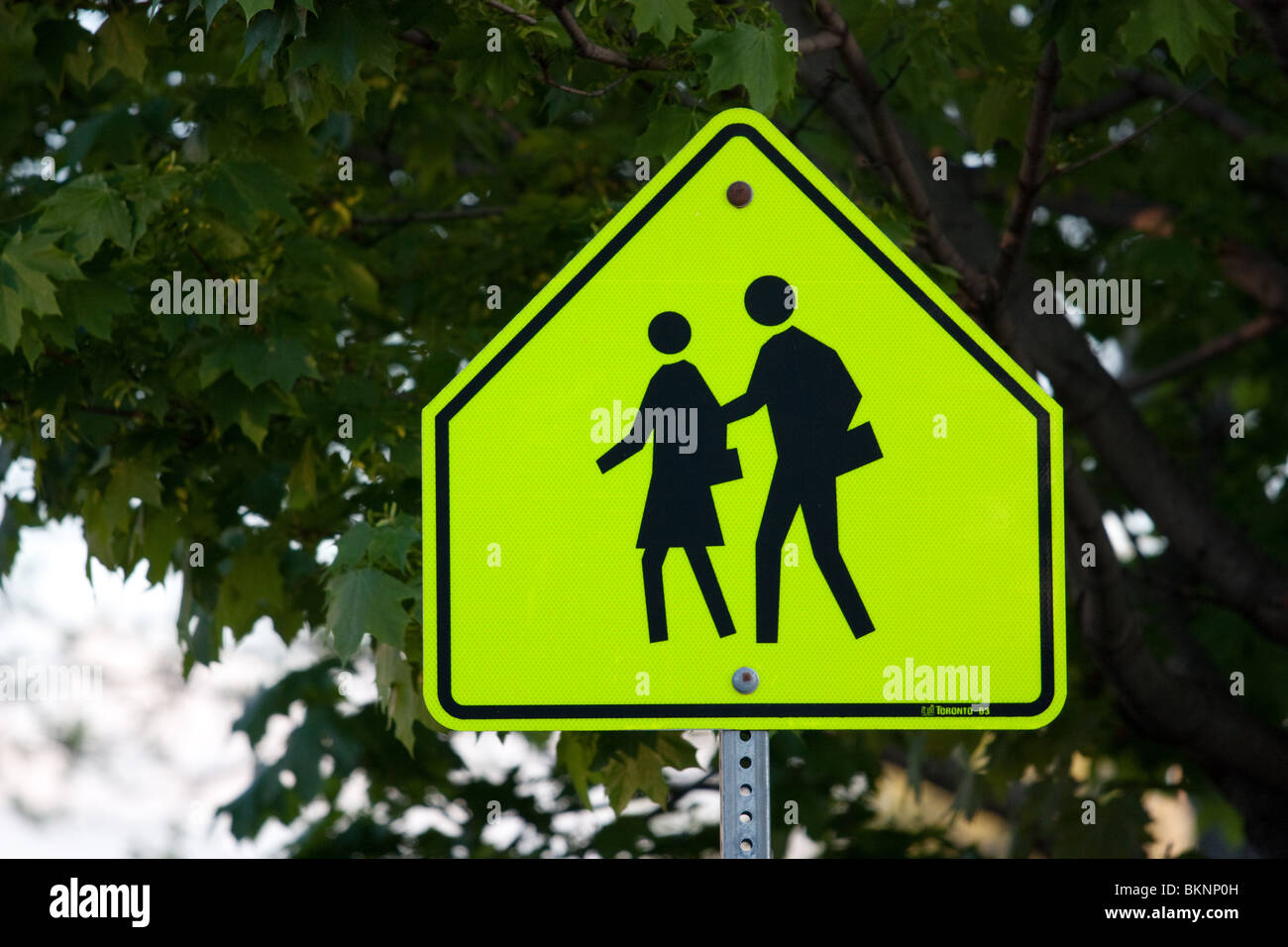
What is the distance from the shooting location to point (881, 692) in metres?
1.70

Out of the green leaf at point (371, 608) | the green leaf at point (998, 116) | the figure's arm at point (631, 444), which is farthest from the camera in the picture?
the green leaf at point (998, 116)

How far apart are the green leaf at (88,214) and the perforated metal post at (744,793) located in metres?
2.30

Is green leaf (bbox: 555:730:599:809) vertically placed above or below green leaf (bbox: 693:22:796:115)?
below

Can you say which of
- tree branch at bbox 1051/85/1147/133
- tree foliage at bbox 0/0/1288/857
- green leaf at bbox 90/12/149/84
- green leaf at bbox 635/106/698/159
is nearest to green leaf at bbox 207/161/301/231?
tree foliage at bbox 0/0/1288/857

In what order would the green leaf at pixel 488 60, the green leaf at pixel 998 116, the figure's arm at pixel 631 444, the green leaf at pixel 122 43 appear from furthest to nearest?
1. the green leaf at pixel 998 116
2. the green leaf at pixel 122 43
3. the green leaf at pixel 488 60
4. the figure's arm at pixel 631 444

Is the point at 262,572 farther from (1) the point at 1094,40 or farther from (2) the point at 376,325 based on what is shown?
(1) the point at 1094,40

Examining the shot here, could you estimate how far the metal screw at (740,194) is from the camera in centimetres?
184

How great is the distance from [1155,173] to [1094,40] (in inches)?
132

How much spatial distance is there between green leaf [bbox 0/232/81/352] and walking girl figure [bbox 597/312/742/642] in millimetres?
1954

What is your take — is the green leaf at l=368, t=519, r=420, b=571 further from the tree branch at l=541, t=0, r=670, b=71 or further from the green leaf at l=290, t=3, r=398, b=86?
the tree branch at l=541, t=0, r=670, b=71

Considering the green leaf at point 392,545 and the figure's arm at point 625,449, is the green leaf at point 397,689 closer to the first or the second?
the green leaf at point 392,545

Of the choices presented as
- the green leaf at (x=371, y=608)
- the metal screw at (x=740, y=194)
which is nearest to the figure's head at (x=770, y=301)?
the metal screw at (x=740, y=194)

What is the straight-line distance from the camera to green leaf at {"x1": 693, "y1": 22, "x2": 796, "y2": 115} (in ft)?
9.06

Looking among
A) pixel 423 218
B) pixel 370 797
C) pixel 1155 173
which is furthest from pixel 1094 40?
pixel 370 797
